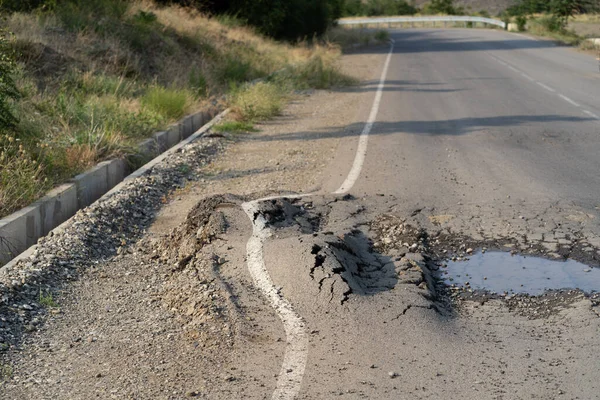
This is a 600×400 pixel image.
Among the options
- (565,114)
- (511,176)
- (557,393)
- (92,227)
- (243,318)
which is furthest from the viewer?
(565,114)

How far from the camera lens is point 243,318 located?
5160 mm

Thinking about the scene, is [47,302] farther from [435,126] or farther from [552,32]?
[552,32]

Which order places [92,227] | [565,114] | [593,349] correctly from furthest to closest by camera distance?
[565,114]
[92,227]
[593,349]

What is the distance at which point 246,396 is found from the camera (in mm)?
4125

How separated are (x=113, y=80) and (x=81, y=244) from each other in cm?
800

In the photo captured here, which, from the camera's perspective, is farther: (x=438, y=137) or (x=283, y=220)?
(x=438, y=137)

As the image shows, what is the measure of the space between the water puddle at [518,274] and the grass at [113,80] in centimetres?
407

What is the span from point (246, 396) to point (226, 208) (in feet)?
11.8

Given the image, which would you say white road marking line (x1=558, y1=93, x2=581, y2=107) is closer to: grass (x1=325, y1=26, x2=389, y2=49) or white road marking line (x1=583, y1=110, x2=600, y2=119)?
white road marking line (x1=583, y1=110, x2=600, y2=119)

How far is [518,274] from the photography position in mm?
6059

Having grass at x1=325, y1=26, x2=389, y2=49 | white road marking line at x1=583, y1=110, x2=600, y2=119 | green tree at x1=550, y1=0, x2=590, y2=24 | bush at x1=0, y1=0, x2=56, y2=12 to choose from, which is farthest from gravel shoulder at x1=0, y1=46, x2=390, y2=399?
green tree at x1=550, y1=0, x2=590, y2=24

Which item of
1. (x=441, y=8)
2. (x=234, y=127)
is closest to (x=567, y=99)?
(x=234, y=127)

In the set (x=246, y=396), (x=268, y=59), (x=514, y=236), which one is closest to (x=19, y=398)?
(x=246, y=396)

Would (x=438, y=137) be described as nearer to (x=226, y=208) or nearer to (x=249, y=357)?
(x=226, y=208)
